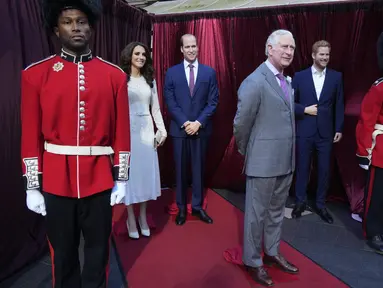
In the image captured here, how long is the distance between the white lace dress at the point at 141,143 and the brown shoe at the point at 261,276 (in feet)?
3.60

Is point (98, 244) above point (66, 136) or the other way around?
the other way around

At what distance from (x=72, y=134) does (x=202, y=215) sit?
2104 mm

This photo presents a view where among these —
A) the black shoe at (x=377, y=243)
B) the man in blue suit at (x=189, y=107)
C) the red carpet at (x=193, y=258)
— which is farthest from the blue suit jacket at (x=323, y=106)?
the red carpet at (x=193, y=258)

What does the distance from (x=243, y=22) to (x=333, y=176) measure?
1.99 m

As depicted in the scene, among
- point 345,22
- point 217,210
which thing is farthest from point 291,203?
point 345,22

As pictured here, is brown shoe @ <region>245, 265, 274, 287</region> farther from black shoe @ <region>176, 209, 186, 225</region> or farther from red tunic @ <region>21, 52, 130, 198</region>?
red tunic @ <region>21, 52, 130, 198</region>

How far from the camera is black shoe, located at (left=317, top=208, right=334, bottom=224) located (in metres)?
3.70

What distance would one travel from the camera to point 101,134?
74.1 inches

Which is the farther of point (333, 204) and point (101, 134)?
point (333, 204)

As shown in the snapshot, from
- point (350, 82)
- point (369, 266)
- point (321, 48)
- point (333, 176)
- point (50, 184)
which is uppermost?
point (321, 48)

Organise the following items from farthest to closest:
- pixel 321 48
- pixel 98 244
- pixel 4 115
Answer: pixel 321 48 → pixel 4 115 → pixel 98 244

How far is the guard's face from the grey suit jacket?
1.01m

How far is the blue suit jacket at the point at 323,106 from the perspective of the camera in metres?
3.59

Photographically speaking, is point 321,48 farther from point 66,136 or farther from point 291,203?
point 66,136
